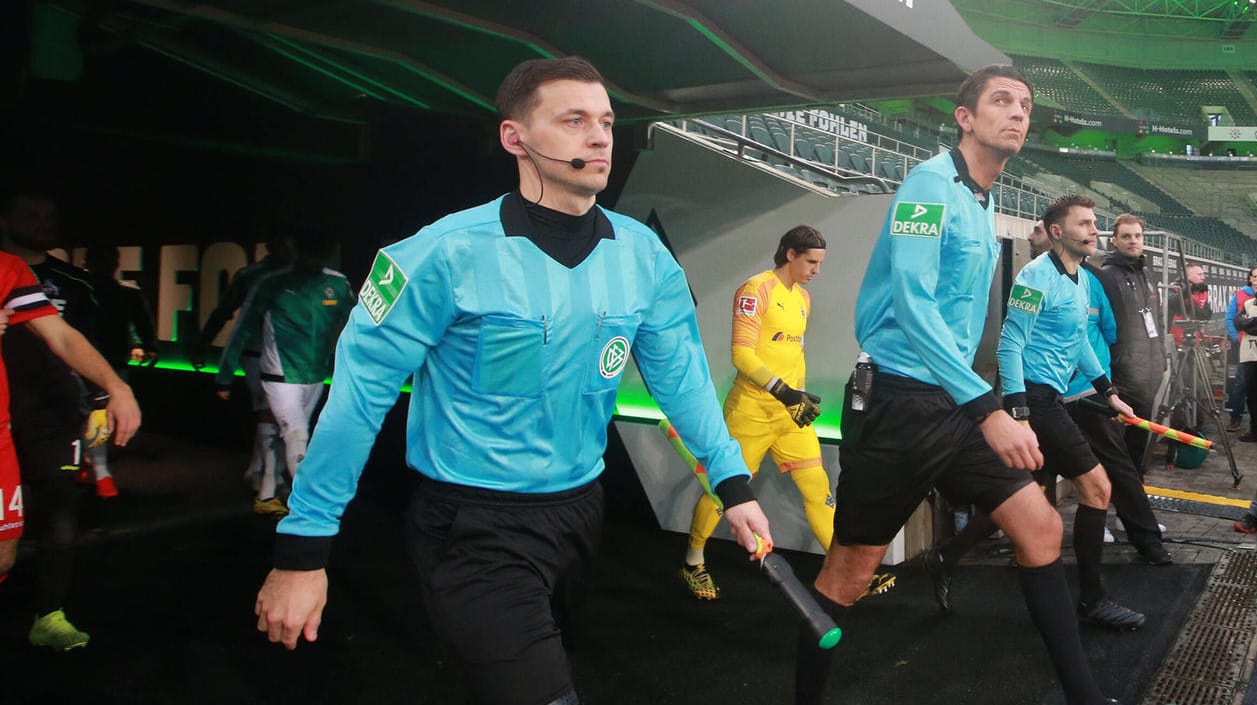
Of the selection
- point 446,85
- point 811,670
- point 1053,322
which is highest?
point 446,85

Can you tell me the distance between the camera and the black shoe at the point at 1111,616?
14.1 feet

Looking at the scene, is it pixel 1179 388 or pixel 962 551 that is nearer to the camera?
pixel 962 551

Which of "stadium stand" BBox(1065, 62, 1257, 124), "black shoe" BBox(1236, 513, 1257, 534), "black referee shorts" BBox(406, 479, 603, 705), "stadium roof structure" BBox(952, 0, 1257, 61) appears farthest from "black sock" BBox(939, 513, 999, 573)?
"stadium stand" BBox(1065, 62, 1257, 124)

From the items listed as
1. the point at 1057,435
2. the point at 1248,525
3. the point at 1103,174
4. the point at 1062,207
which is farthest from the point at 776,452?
the point at 1103,174

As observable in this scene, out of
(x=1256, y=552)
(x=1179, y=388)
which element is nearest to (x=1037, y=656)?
(x=1256, y=552)

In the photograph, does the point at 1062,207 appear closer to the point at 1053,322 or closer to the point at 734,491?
the point at 1053,322

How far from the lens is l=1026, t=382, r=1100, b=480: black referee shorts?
4.14 meters

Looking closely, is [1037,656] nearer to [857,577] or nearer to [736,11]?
[857,577]

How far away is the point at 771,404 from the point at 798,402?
1.43 feet

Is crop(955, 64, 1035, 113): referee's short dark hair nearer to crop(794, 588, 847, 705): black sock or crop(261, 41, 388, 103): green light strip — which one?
crop(794, 588, 847, 705): black sock

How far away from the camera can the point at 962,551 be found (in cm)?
465

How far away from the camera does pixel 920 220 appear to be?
2738 millimetres

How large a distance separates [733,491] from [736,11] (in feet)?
11.0

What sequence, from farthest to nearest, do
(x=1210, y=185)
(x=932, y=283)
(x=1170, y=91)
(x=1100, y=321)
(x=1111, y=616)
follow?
(x=1210, y=185) → (x=1170, y=91) → (x=1100, y=321) → (x=1111, y=616) → (x=932, y=283)
